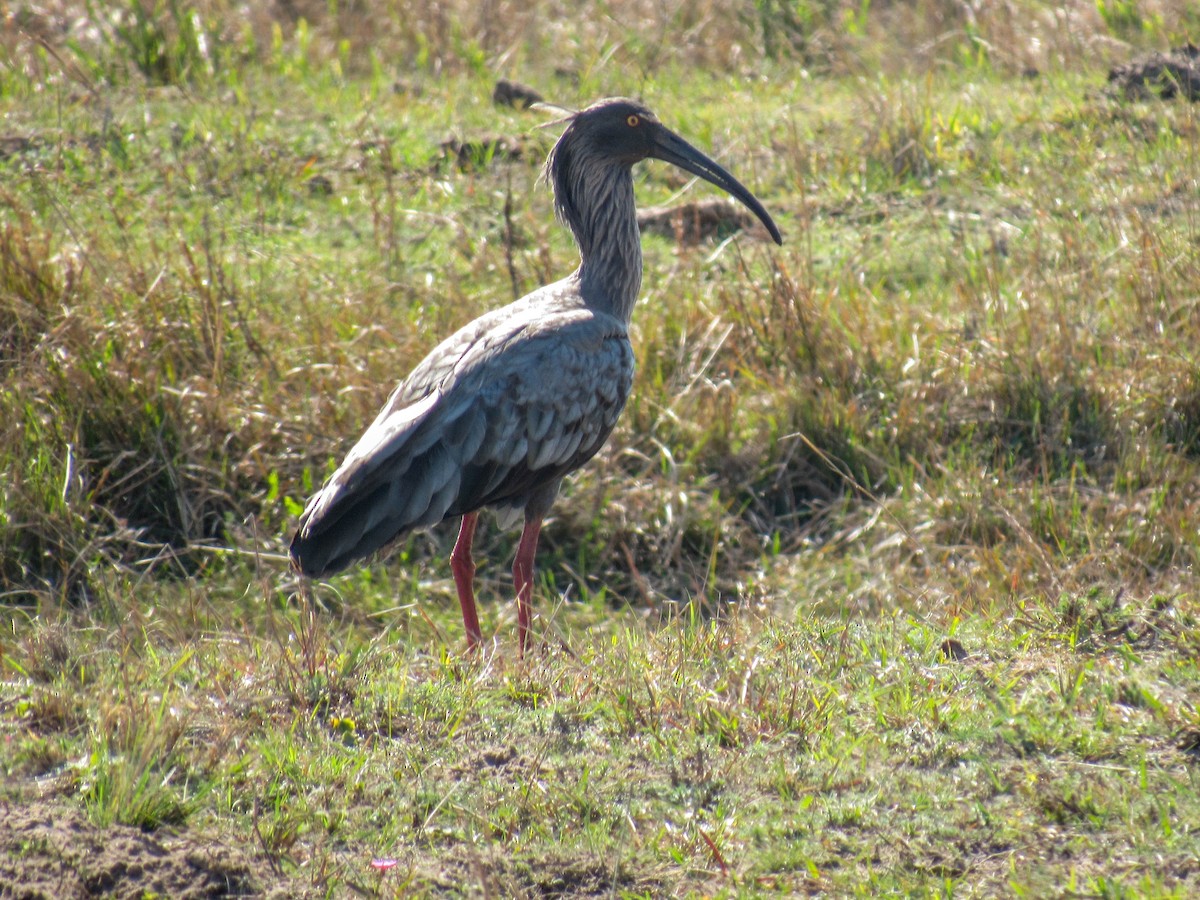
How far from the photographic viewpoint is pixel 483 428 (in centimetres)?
481

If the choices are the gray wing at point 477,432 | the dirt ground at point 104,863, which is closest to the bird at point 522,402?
the gray wing at point 477,432

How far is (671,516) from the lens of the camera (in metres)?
5.93

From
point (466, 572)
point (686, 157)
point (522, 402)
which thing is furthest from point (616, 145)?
point (466, 572)

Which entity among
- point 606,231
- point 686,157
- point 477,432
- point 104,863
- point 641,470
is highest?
point 686,157

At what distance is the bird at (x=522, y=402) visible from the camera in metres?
4.55

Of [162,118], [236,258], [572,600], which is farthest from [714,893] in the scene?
[162,118]

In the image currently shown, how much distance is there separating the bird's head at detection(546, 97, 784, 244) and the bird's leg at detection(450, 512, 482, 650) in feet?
4.52

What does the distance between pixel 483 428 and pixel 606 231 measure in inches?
46.2

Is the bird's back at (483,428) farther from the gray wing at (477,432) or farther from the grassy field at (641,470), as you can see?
the grassy field at (641,470)

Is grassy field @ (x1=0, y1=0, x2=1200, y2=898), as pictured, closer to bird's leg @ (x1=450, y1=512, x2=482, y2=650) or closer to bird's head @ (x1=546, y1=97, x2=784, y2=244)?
bird's leg @ (x1=450, y1=512, x2=482, y2=650)

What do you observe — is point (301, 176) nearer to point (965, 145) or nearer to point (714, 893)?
point (965, 145)

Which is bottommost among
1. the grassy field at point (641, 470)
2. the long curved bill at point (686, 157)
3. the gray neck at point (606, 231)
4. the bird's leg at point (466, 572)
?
the bird's leg at point (466, 572)

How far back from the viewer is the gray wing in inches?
178

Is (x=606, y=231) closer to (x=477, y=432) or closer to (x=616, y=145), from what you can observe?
(x=616, y=145)
